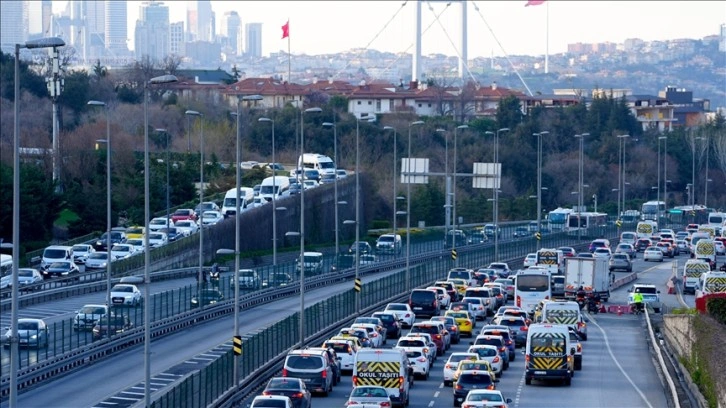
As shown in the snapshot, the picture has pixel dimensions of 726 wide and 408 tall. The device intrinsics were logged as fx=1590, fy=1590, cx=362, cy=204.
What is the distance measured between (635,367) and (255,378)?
43.3ft

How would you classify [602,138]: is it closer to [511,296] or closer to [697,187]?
[697,187]

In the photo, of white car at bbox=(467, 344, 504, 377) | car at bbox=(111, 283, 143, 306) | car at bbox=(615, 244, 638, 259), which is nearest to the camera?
white car at bbox=(467, 344, 504, 377)

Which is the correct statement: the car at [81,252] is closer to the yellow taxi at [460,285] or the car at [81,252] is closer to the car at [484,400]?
the yellow taxi at [460,285]

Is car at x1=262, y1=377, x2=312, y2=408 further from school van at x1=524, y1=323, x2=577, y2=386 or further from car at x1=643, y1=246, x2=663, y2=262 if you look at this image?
car at x1=643, y1=246, x2=663, y2=262

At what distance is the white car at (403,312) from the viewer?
54750 millimetres

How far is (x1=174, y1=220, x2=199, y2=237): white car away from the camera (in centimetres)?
7712

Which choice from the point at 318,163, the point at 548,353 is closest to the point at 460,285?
the point at 548,353

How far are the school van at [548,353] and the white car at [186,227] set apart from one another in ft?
121

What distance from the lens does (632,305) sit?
64.8m

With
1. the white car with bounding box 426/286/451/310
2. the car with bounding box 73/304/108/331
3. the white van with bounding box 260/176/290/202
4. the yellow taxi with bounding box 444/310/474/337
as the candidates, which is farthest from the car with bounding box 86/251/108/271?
the car with bounding box 73/304/108/331

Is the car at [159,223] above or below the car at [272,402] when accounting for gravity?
above

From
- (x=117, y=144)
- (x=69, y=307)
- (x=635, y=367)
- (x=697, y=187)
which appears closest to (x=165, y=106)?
(x=117, y=144)

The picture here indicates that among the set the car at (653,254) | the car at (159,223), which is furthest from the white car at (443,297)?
the car at (653,254)

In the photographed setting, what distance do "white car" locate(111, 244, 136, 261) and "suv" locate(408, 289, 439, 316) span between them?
52.2 ft
